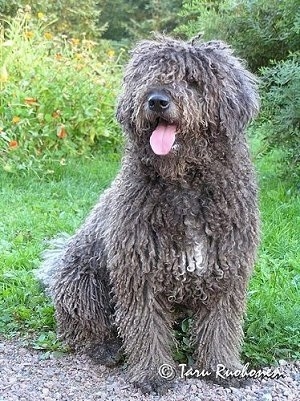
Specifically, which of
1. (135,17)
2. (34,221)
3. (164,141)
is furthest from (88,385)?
(135,17)

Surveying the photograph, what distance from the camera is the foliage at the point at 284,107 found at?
667cm

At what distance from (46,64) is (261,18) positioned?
2878 mm

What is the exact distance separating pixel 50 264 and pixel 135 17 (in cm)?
1621

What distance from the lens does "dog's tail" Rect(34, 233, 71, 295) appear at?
14.7 feet

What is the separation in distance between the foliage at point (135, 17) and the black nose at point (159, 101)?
15738mm

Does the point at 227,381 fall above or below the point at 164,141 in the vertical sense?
below

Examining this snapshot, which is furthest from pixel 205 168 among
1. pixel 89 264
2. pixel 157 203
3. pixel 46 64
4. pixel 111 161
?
pixel 46 64

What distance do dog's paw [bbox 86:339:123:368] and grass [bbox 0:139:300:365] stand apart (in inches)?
9.7

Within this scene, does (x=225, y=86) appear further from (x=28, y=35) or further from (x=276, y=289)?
(x=28, y=35)

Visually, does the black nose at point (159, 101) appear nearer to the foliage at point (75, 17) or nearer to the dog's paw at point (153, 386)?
the dog's paw at point (153, 386)

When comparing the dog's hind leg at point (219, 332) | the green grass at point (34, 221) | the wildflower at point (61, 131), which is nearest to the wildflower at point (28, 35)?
the wildflower at point (61, 131)

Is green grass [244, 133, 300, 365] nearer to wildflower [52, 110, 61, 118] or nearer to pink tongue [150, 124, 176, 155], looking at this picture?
pink tongue [150, 124, 176, 155]

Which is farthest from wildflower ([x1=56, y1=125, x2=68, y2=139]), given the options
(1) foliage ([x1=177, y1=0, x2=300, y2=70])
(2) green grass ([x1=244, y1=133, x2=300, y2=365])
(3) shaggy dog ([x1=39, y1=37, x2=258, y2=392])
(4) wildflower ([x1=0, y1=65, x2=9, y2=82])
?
(3) shaggy dog ([x1=39, y1=37, x2=258, y2=392])

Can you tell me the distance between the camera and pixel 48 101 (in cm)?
837
